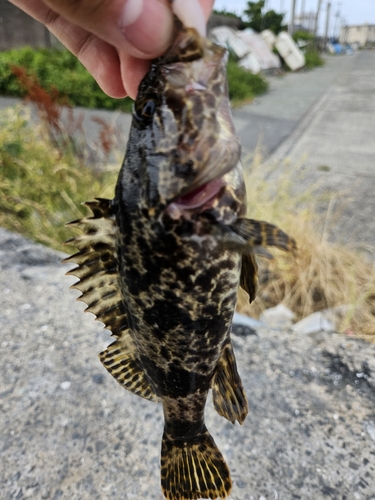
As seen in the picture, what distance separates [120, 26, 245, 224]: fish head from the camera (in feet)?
4.48

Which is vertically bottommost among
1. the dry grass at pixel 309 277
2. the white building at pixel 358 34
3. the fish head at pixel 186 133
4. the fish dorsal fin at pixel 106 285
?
the white building at pixel 358 34

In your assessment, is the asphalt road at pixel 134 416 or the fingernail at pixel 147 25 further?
the asphalt road at pixel 134 416

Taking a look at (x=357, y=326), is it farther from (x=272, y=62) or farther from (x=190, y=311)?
(x=272, y=62)

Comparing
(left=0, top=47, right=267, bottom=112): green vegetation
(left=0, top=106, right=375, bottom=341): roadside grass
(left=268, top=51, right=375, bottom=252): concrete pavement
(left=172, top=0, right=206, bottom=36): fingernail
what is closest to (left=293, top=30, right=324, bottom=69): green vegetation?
(left=268, top=51, right=375, bottom=252): concrete pavement

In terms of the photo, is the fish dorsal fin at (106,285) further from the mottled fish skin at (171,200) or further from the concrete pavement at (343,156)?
the concrete pavement at (343,156)

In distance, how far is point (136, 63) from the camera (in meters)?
1.84

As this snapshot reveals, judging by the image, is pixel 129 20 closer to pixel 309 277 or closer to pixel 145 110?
pixel 145 110

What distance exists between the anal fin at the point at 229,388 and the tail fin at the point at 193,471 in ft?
0.71

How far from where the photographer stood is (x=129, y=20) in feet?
4.57

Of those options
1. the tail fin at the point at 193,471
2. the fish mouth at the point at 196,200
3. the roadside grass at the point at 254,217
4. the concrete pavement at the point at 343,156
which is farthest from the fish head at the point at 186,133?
the concrete pavement at the point at 343,156

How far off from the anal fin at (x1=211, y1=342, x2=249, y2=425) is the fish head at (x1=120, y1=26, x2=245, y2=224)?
0.71 m

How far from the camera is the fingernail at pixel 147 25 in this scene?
1334 millimetres

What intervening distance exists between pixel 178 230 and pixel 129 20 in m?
0.70

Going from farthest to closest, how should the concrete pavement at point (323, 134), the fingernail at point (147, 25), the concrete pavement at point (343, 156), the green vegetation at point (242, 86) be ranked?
1. the green vegetation at point (242, 86)
2. the concrete pavement at point (323, 134)
3. the concrete pavement at point (343, 156)
4. the fingernail at point (147, 25)
